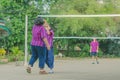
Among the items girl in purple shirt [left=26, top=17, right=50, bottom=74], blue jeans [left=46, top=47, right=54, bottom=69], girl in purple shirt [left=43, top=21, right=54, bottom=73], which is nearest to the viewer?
girl in purple shirt [left=26, top=17, right=50, bottom=74]

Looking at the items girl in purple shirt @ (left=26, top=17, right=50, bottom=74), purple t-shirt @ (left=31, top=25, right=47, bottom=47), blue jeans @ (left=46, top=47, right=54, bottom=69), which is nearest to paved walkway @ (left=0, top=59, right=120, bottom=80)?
blue jeans @ (left=46, top=47, right=54, bottom=69)

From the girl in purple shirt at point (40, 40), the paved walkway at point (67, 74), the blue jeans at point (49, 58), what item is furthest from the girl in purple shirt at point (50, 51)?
the girl in purple shirt at point (40, 40)

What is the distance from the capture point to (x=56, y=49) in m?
38.0

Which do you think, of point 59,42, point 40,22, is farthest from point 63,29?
point 40,22

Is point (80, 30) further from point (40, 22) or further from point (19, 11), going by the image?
point (40, 22)

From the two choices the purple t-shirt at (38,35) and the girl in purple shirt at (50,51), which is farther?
the girl in purple shirt at (50,51)

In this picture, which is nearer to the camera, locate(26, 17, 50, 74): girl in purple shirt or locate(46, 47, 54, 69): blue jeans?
locate(26, 17, 50, 74): girl in purple shirt

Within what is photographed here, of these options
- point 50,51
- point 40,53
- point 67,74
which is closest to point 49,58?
point 50,51

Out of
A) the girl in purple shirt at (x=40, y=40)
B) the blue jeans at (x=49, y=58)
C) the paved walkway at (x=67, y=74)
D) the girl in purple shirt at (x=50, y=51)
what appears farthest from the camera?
the blue jeans at (x=49, y=58)

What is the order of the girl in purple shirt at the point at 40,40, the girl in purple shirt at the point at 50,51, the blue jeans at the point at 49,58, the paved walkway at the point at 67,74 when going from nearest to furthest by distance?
the paved walkway at the point at 67,74 < the girl in purple shirt at the point at 40,40 < the girl in purple shirt at the point at 50,51 < the blue jeans at the point at 49,58

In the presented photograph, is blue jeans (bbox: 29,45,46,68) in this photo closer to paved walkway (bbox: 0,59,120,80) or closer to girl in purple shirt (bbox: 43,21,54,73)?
paved walkway (bbox: 0,59,120,80)

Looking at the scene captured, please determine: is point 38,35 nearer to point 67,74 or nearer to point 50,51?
point 50,51

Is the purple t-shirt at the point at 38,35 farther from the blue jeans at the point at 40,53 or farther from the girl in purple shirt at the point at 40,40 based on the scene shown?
the blue jeans at the point at 40,53

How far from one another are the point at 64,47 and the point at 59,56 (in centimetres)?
264
